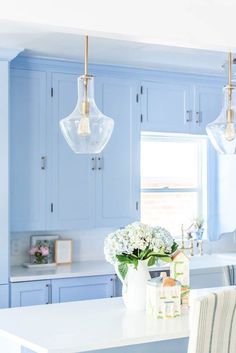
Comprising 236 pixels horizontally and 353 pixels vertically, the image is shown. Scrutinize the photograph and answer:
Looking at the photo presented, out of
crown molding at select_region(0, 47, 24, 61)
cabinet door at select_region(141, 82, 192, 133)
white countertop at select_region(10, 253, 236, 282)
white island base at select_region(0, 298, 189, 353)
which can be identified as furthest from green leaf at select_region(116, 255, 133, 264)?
cabinet door at select_region(141, 82, 192, 133)

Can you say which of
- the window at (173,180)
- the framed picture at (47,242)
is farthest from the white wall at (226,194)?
the framed picture at (47,242)

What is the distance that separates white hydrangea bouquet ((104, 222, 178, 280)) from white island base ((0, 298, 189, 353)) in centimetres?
26

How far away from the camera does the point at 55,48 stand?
4.25m

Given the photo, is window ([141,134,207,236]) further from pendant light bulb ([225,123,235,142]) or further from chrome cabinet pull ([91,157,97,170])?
pendant light bulb ([225,123,235,142])

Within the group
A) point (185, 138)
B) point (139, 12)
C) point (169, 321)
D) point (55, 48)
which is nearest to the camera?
point (139, 12)

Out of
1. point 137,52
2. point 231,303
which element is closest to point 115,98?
point 137,52

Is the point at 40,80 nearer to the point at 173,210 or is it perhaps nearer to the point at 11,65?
the point at 11,65

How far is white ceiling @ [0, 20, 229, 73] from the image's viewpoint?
13.0 ft

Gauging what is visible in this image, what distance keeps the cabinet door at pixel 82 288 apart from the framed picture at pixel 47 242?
1.37 feet

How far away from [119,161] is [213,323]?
257cm

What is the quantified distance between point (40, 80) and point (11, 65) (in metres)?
0.24

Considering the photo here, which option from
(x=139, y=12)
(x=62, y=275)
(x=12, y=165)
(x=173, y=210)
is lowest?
(x=62, y=275)

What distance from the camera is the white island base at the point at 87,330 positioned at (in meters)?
2.43

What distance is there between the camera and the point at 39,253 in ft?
15.1
